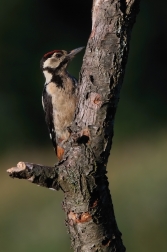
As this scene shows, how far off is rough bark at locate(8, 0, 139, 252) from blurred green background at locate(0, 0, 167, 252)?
10.8 feet

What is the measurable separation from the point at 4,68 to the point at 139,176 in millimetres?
2816

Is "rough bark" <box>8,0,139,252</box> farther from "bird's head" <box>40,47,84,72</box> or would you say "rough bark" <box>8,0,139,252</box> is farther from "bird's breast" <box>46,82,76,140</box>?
"bird's head" <box>40,47,84,72</box>

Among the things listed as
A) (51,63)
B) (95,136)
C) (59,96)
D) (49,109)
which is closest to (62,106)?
(59,96)

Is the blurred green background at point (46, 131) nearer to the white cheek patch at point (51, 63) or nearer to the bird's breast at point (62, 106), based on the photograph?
the bird's breast at point (62, 106)

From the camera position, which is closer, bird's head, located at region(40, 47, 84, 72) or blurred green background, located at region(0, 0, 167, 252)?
bird's head, located at region(40, 47, 84, 72)

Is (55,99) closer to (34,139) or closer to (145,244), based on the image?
(145,244)

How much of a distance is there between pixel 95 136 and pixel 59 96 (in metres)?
1.37

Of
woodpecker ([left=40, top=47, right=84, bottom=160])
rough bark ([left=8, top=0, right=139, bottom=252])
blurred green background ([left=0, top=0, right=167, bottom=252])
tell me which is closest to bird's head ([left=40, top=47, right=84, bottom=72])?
woodpecker ([left=40, top=47, right=84, bottom=160])

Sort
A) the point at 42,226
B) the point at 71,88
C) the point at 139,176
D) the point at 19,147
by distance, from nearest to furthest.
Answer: the point at 71,88 → the point at 42,226 → the point at 139,176 → the point at 19,147

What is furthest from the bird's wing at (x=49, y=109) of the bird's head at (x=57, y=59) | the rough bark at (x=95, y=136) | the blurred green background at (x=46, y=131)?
the blurred green background at (x=46, y=131)

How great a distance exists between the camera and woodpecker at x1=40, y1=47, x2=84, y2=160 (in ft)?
13.4

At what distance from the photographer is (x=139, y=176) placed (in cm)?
750

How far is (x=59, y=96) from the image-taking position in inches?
162

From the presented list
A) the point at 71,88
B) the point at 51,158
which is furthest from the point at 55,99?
the point at 51,158
